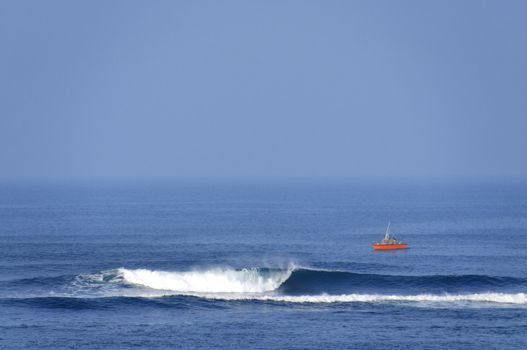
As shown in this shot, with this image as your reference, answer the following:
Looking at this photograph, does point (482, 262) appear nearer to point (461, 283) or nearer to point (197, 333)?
Answer: point (461, 283)

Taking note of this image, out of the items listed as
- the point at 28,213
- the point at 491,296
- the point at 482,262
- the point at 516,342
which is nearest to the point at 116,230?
the point at 28,213

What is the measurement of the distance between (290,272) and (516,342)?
25.3 meters

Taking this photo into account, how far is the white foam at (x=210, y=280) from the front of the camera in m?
64.8

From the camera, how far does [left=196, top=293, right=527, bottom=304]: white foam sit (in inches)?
2300

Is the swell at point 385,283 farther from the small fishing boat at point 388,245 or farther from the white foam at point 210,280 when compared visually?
the small fishing boat at point 388,245

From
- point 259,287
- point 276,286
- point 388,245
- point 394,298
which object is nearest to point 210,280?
point 259,287

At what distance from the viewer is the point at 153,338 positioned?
156 feet

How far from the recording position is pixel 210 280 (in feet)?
218

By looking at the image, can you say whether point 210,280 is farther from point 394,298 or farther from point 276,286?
point 394,298

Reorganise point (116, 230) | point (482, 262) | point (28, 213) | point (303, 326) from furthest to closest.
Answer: point (28, 213) < point (116, 230) < point (482, 262) < point (303, 326)

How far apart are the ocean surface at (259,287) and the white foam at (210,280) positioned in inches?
6.0

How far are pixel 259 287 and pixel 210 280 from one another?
13.3 feet

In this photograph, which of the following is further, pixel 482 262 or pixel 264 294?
pixel 482 262

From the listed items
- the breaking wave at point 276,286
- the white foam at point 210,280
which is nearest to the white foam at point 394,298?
the breaking wave at point 276,286
